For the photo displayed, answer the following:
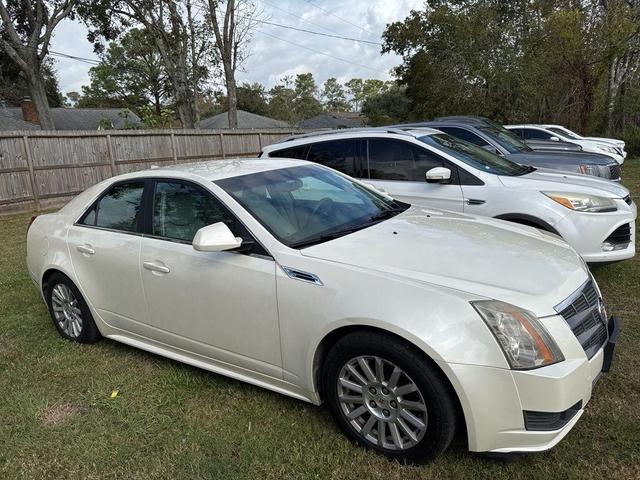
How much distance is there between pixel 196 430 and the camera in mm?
2947

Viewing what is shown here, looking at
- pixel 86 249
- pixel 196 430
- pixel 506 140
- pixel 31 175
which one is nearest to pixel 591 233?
pixel 196 430

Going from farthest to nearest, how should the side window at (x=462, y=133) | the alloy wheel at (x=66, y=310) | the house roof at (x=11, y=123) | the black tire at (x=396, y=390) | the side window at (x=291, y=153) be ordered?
the house roof at (x=11, y=123), the side window at (x=462, y=133), the side window at (x=291, y=153), the alloy wheel at (x=66, y=310), the black tire at (x=396, y=390)

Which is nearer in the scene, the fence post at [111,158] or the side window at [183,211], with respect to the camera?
the side window at [183,211]

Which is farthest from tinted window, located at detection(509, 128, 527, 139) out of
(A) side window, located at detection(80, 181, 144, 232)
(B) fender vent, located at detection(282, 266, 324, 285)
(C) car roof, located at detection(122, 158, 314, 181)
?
(B) fender vent, located at detection(282, 266, 324, 285)

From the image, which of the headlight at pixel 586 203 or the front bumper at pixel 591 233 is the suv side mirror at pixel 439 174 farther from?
the front bumper at pixel 591 233

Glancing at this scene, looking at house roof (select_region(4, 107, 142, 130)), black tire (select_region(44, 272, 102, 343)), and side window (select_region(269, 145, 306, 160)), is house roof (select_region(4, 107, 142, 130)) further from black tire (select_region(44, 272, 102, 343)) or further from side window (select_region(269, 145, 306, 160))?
black tire (select_region(44, 272, 102, 343))

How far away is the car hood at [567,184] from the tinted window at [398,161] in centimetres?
82

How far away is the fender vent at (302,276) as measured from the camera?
260 cm

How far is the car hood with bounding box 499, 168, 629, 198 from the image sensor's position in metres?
4.75

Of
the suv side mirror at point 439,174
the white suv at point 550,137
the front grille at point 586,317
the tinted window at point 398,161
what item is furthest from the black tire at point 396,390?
the white suv at point 550,137

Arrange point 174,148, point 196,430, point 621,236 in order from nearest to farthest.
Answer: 1. point 196,430
2. point 621,236
3. point 174,148

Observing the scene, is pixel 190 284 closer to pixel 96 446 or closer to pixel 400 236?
pixel 96 446

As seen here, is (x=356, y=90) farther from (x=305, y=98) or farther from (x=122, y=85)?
(x=122, y=85)

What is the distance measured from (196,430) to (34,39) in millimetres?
20091
